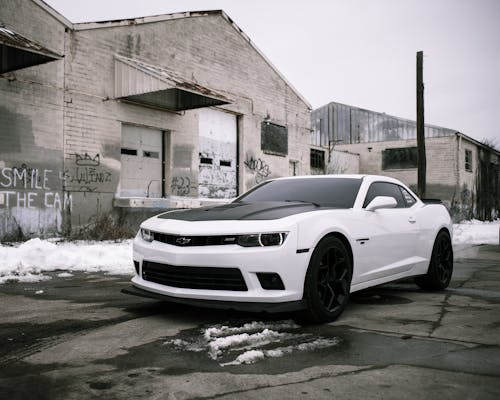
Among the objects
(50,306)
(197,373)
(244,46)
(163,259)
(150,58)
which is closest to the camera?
(197,373)

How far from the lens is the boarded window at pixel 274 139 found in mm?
17938

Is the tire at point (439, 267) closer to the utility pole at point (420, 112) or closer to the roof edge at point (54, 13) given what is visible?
the roof edge at point (54, 13)

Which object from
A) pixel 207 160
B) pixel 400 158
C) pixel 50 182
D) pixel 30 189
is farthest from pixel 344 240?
pixel 400 158

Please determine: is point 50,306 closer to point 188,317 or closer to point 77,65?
point 188,317

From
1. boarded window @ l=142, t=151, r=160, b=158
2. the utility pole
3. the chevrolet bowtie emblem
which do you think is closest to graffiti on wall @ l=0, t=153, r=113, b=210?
boarded window @ l=142, t=151, r=160, b=158

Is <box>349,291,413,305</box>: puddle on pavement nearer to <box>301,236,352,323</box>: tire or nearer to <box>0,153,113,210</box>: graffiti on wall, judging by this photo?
<box>301,236,352,323</box>: tire

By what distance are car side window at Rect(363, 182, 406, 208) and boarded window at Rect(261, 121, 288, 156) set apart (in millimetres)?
12116

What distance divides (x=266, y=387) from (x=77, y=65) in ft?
35.4

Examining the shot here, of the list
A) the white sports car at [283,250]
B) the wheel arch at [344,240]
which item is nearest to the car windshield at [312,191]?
the white sports car at [283,250]

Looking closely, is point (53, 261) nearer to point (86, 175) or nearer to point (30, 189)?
point (30, 189)

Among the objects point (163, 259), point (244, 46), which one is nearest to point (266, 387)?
point (163, 259)

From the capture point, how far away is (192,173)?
1475 centimetres

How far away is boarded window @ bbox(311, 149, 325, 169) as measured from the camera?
28.4 m

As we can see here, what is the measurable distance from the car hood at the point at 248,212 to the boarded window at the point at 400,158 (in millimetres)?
28201
